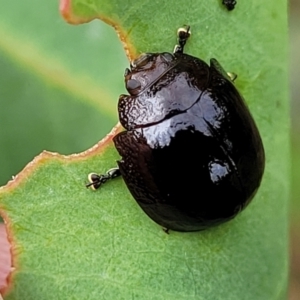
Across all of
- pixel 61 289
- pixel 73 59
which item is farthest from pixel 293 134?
pixel 61 289

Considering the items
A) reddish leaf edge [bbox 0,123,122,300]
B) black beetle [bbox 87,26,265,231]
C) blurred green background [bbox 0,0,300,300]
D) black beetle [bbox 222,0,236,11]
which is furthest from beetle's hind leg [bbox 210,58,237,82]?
blurred green background [bbox 0,0,300,300]

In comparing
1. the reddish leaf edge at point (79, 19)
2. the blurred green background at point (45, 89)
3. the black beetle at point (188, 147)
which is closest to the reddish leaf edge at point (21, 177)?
the black beetle at point (188, 147)

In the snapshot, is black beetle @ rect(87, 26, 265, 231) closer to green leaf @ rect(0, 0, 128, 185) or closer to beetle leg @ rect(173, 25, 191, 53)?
beetle leg @ rect(173, 25, 191, 53)

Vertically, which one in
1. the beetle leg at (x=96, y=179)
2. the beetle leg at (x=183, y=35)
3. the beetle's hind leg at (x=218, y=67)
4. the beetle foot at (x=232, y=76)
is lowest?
the beetle leg at (x=96, y=179)

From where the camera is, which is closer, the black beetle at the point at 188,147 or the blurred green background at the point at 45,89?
the black beetle at the point at 188,147

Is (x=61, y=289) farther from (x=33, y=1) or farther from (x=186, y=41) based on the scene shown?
(x=33, y=1)

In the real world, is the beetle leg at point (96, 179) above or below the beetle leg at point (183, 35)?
below

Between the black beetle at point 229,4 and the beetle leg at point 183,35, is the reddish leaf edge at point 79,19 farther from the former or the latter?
the black beetle at point 229,4
